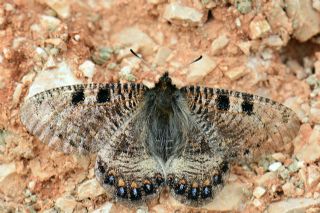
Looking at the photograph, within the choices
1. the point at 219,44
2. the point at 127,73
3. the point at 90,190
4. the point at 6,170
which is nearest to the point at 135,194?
the point at 90,190

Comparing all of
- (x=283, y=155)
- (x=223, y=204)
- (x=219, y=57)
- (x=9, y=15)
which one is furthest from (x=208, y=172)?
(x=9, y=15)

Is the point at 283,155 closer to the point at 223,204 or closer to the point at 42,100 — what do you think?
the point at 223,204

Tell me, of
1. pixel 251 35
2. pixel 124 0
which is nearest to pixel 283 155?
pixel 251 35

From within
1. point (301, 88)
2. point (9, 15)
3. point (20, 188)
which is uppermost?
point (9, 15)

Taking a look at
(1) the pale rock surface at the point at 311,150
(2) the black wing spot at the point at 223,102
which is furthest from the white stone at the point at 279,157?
(2) the black wing spot at the point at 223,102

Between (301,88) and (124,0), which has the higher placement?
(124,0)

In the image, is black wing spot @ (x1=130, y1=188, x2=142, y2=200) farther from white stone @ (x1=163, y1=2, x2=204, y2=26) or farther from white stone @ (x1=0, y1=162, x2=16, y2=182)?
white stone @ (x1=163, y1=2, x2=204, y2=26)

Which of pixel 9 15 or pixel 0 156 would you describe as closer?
pixel 0 156

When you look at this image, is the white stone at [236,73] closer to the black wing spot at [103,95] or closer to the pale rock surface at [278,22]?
the pale rock surface at [278,22]
